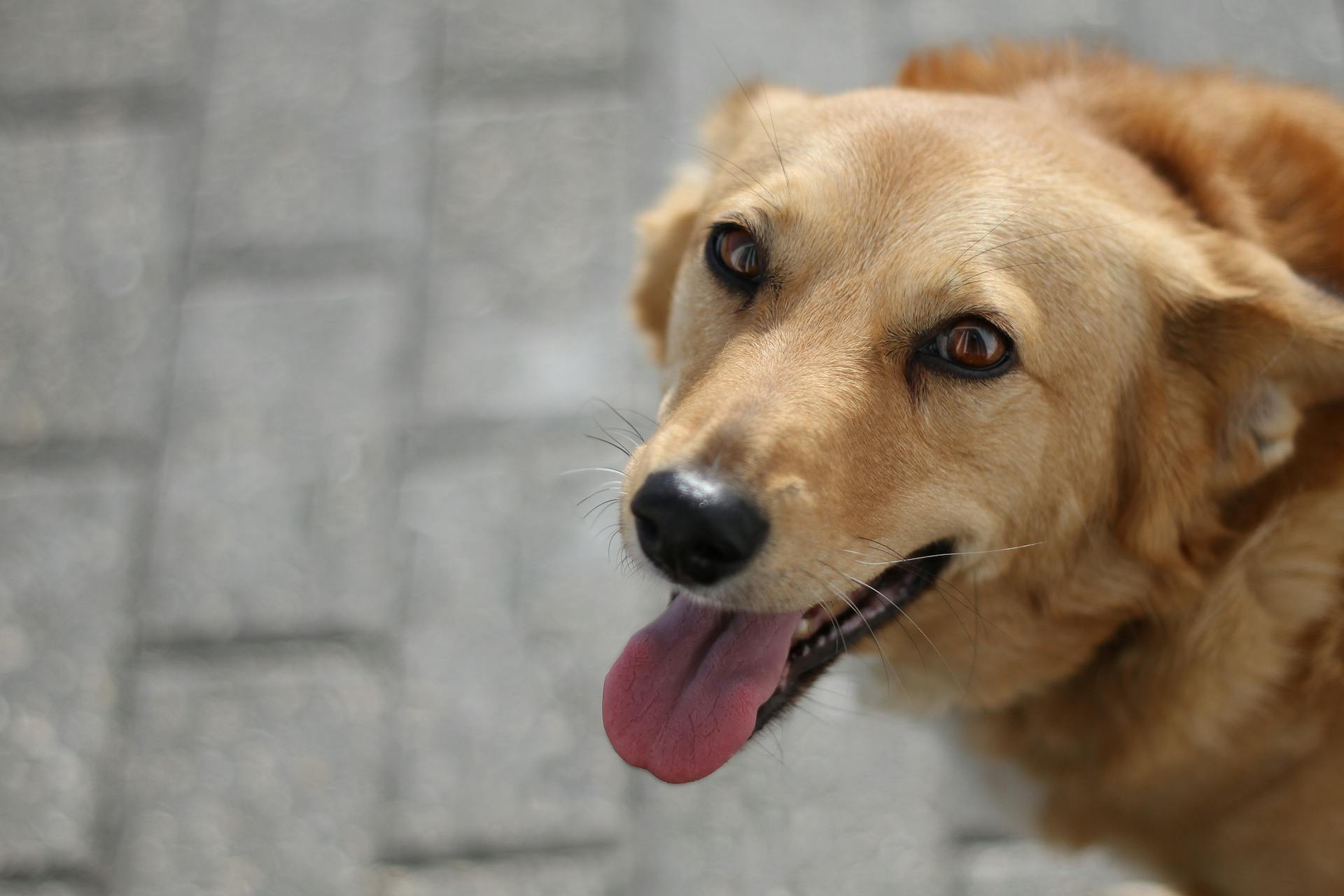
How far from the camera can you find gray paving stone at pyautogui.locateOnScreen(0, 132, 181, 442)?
369cm

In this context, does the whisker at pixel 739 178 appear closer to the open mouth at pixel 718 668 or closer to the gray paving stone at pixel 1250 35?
the open mouth at pixel 718 668

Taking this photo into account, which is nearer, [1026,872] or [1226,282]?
[1226,282]

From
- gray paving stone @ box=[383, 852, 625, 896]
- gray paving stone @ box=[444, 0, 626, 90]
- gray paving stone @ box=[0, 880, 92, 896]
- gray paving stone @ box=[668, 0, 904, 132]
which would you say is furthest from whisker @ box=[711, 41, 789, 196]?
gray paving stone @ box=[0, 880, 92, 896]

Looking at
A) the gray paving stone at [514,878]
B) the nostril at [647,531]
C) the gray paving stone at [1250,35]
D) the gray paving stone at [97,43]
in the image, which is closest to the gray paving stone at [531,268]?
the gray paving stone at [97,43]

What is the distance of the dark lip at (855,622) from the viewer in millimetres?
2178

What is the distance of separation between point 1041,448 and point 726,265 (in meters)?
0.71

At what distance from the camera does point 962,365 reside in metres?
2.01

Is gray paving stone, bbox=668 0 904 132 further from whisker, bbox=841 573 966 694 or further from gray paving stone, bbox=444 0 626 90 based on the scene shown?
whisker, bbox=841 573 966 694

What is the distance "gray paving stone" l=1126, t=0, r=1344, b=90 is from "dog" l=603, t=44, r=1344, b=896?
1805 millimetres

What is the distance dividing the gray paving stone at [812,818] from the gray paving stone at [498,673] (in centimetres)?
16

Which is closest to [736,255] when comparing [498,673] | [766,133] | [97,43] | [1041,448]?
[766,133]

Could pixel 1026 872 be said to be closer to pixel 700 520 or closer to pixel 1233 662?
pixel 1233 662

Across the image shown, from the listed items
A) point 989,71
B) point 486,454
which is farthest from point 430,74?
point 989,71

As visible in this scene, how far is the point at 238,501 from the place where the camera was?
351cm
